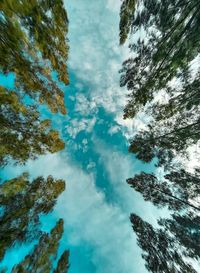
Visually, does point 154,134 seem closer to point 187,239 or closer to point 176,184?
point 176,184

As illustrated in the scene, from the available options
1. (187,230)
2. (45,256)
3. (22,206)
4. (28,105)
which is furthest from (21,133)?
(187,230)

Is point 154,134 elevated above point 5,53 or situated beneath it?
situated beneath

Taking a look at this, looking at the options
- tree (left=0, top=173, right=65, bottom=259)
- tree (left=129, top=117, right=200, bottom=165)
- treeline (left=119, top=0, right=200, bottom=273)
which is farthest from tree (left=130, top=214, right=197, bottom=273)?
tree (left=0, top=173, right=65, bottom=259)

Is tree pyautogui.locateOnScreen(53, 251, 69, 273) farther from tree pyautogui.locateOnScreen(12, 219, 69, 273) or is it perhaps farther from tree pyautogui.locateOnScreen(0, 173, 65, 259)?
tree pyautogui.locateOnScreen(0, 173, 65, 259)

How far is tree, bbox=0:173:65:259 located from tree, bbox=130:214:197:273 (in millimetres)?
7903

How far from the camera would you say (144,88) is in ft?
31.3

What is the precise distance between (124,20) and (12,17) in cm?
542

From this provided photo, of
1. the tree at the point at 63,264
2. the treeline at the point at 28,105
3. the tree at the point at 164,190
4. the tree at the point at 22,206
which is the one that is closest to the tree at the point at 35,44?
the treeline at the point at 28,105

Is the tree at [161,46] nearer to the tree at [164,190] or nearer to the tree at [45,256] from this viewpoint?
the tree at [164,190]

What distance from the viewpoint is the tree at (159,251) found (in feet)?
34.8

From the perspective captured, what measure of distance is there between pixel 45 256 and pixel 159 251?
9018mm

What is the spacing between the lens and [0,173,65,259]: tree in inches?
384

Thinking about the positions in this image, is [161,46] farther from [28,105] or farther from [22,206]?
[22,206]

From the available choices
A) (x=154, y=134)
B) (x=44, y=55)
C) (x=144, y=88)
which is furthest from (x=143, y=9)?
(x=154, y=134)
